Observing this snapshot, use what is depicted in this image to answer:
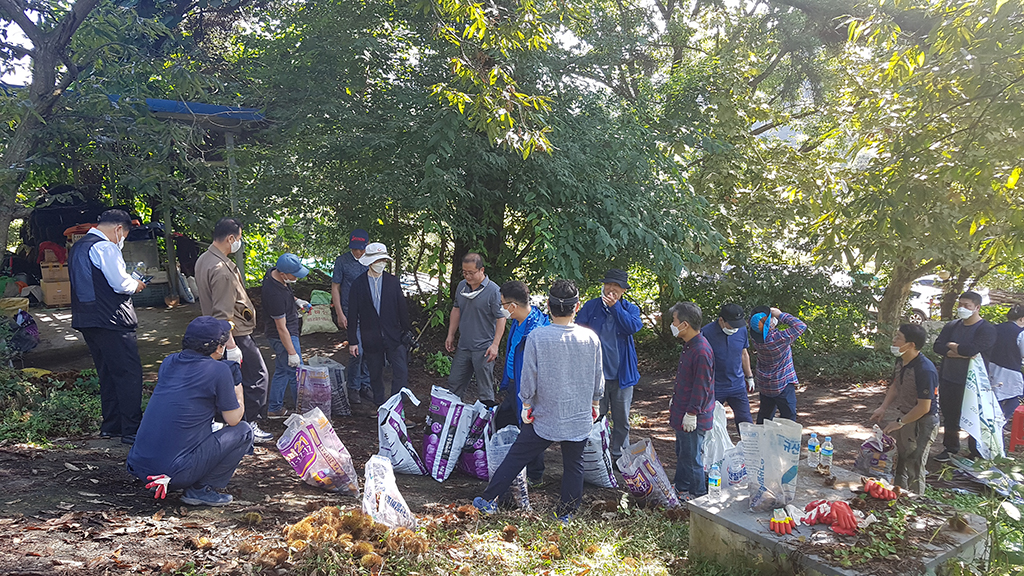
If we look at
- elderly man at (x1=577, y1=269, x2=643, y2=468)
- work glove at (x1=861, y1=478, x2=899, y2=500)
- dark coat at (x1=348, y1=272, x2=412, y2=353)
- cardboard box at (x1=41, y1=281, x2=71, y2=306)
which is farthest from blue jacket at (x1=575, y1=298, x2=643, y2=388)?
cardboard box at (x1=41, y1=281, x2=71, y2=306)

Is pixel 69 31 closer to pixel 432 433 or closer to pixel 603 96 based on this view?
pixel 432 433

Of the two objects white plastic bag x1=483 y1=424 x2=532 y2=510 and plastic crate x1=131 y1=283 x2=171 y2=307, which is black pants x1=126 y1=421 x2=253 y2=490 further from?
plastic crate x1=131 y1=283 x2=171 y2=307

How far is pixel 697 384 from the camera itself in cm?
468

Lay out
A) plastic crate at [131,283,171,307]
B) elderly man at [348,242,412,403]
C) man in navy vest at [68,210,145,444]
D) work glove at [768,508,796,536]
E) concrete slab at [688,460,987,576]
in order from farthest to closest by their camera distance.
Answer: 1. plastic crate at [131,283,171,307]
2. elderly man at [348,242,412,403]
3. man in navy vest at [68,210,145,444]
4. work glove at [768,508,796,536]
5. concrete slab at [688,460,987,576]

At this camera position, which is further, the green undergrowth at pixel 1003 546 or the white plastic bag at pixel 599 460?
the white plastic bag at pixel 599 460

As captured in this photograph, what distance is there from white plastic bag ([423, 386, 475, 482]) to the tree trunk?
9.08 m

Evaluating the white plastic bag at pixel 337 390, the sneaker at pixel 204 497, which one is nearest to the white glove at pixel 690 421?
the sneaker at pixel 204 497

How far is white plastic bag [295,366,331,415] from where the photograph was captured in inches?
234

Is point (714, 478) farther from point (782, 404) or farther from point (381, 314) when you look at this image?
point (381, 314)

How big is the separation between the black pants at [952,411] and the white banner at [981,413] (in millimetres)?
63

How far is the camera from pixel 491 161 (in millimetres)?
7012

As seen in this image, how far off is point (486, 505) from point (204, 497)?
170cm

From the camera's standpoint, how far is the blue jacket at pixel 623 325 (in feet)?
17.2

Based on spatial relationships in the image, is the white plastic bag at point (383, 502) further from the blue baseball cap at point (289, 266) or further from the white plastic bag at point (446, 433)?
the blue baseball cap at point (289, 266)
